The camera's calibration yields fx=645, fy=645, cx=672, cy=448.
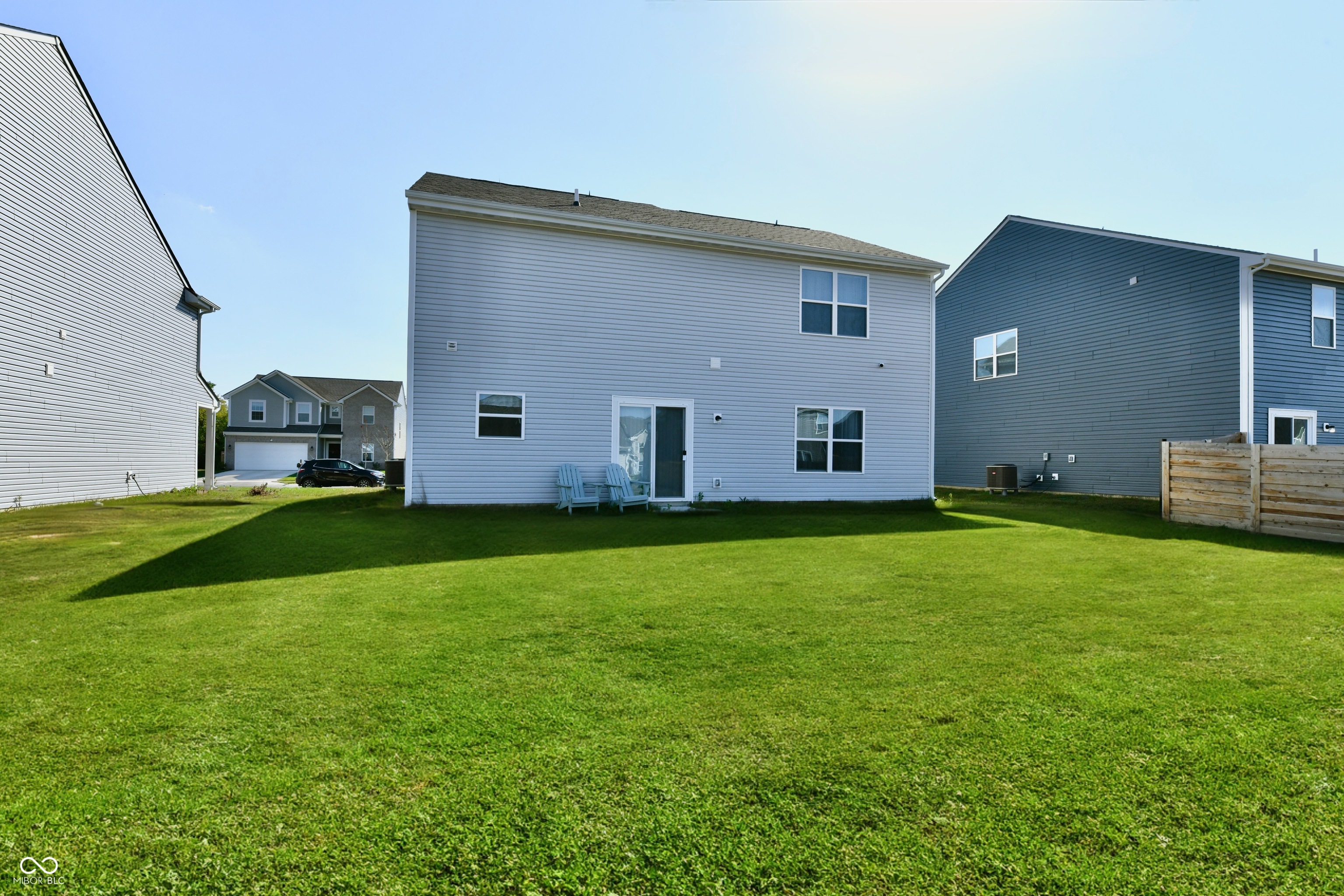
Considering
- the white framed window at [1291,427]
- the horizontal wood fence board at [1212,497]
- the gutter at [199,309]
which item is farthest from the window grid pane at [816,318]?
the gutter at [199,309]

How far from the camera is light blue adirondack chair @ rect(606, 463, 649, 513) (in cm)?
1191

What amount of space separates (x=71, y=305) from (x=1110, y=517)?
20.3 m

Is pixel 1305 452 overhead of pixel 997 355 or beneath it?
beneath

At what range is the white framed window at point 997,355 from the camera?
1867 centimetres

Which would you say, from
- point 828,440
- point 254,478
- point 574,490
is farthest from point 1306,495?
point 254,478

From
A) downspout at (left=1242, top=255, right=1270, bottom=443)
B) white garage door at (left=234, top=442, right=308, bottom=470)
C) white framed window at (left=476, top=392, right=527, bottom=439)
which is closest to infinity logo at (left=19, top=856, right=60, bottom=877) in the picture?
white framed window at (left=476, top=392, right=527, bottom=439)

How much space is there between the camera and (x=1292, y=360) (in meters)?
14.5

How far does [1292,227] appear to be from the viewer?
19734 millimetres

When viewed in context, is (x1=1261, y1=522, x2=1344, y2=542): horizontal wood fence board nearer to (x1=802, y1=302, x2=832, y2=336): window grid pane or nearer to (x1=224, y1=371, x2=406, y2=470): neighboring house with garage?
(x1=802, y1=302, x2=832, y2=336): window grid pane

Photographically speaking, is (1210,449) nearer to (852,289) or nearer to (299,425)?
(852,289)

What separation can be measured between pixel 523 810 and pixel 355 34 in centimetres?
1358

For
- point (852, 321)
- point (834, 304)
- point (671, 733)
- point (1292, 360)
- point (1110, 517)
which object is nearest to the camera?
point (671, 733)

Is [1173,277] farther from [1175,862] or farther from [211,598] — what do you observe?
[211,598]

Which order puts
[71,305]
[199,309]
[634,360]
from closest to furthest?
[634,360] → [71,305] → [199,309]
